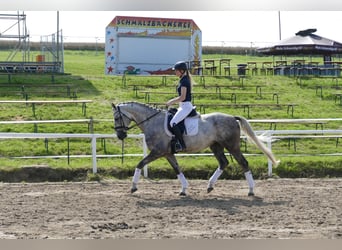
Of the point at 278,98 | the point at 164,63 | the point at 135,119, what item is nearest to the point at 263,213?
the point at 135,119

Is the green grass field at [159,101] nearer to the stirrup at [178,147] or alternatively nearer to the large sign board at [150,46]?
the large sign board at [150,46]

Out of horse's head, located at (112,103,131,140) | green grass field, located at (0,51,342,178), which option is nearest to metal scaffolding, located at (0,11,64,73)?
green grass field, located at (0,51,342,178)

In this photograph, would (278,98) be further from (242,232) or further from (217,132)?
(242,232)

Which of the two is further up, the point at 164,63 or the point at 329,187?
the point at 164,63

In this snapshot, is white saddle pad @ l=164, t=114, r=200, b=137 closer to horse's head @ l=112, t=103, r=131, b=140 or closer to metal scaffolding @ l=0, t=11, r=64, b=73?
horse's head @ l=112, t=103, r=131, b=140

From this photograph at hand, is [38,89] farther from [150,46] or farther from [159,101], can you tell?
[150,46]

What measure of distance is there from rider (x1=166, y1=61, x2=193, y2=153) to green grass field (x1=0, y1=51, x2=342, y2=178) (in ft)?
11.6

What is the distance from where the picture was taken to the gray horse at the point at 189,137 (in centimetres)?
1038

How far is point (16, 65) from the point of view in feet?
89.9

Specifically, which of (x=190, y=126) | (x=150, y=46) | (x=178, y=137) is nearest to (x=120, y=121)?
(x=178, y=137)

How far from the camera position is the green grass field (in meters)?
14.0

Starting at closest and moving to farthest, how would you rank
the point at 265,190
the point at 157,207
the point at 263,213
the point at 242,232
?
the point at 242,232, the point at 263,213, the point at 157,207, the point at 265,190

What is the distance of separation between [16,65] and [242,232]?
2252 centimetres

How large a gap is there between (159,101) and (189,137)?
41.3 ft
